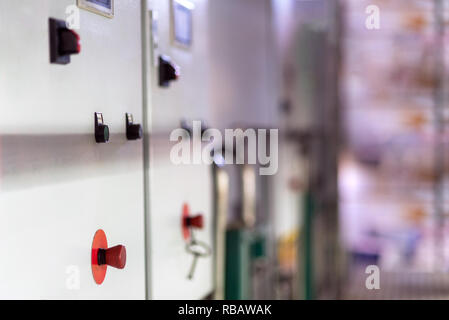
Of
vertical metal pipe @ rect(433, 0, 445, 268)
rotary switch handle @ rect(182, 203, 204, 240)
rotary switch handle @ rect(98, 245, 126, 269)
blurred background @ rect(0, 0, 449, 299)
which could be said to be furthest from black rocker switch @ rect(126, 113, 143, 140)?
vertical metal pipe @ rect(433, 0, 445, 268)

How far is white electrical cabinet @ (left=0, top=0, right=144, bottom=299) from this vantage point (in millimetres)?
811

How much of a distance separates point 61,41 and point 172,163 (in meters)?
0.60

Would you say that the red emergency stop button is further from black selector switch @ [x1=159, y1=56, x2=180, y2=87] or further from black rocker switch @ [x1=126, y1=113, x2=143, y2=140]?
black selector switch @ [x1=159, y1=56, x2=180, y2=87]

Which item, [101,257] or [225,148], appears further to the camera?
[225,148]

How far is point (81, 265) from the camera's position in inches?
39.2

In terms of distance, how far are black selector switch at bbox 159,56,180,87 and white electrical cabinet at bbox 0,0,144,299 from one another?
11 cm

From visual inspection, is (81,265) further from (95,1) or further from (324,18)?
(324,18)

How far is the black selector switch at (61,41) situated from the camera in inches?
35.2

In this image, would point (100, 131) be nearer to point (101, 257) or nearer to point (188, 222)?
point (101, 257)

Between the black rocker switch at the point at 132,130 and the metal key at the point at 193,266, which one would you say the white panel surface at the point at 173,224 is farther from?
the black rocker switch at the point at 132,130

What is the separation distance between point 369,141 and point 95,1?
323cm

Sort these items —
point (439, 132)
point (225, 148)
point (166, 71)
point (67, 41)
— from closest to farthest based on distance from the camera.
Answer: point (67, 41), point (166, 71), point (225, 148), point (439, 132)

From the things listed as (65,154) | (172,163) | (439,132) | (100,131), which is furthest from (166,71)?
(439,132)

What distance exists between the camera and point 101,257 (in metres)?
1.06
